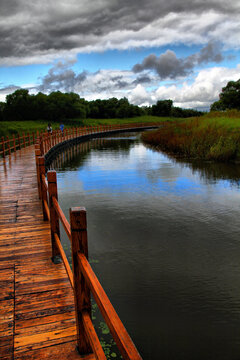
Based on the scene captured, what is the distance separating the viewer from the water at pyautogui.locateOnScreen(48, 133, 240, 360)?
4.87 meters

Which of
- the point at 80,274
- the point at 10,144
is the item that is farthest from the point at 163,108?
the point at 80,274

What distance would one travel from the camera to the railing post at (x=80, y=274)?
256cm

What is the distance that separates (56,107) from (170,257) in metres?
71.7

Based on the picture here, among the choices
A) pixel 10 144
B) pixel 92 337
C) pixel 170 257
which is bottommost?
pixel 170 257

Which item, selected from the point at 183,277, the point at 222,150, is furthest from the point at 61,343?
the point at 222,150

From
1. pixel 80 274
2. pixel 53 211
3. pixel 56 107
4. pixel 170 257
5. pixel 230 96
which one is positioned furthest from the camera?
pixel 56 107

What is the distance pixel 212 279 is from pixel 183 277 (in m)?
0.55

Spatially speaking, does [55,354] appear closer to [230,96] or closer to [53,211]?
[53,211]

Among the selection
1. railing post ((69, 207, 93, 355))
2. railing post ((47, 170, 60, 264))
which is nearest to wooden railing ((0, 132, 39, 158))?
railing post ((47, 170, 60, 264))

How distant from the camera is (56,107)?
74688mm

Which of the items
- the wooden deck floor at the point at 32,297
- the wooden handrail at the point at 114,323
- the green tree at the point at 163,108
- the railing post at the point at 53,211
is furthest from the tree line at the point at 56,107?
the wooden handrail at the point at 114,323

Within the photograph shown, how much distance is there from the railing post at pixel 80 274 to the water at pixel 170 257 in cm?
216

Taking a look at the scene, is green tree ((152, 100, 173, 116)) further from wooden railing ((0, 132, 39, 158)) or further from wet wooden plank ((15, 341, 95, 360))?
wet wooden plank ((15, 341, 95, 360))

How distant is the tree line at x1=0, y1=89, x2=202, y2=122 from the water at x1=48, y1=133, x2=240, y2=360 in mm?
63004
